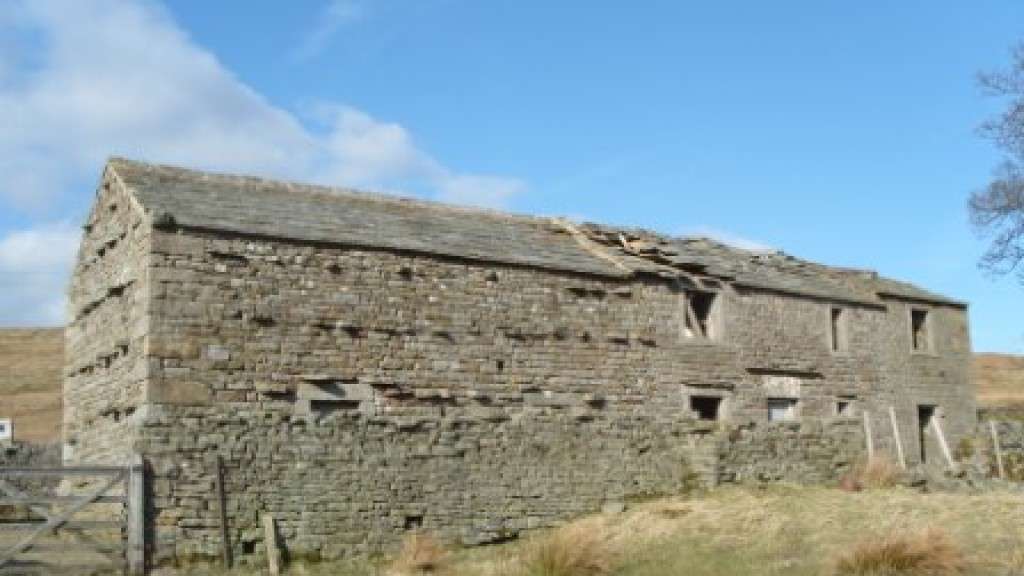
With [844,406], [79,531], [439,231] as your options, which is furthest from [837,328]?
[79,531]

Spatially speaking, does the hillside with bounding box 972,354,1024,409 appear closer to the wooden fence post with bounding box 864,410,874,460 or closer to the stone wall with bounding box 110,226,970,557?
the wooden fence post with bounding box 864,410,874,460

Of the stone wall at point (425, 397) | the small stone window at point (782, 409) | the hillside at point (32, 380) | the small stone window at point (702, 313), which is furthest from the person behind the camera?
the hillside at point (32, 380)

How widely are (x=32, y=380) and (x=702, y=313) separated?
3304cm

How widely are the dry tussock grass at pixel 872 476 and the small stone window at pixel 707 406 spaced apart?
277 cm

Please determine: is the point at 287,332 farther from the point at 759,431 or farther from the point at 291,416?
the point at 759,431

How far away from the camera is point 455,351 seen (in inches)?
752

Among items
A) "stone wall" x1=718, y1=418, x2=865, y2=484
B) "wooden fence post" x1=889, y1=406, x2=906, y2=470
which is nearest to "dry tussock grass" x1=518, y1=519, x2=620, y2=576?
"stone wall" x1=718, y1=418, x2=865, y2=484

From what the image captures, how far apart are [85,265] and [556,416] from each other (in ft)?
29.8

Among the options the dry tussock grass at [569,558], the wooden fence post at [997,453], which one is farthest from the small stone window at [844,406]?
the dry tussock grass at [569,558]

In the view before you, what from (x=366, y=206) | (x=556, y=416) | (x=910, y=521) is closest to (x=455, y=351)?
(x=556, y=416)

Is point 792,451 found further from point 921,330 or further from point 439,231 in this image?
point 921,330

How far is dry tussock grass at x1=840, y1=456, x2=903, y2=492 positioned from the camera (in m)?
21.0

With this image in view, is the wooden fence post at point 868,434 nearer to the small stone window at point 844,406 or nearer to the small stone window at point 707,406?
the small stone window at point 844,406

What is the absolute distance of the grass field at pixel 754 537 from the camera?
13820 mm
